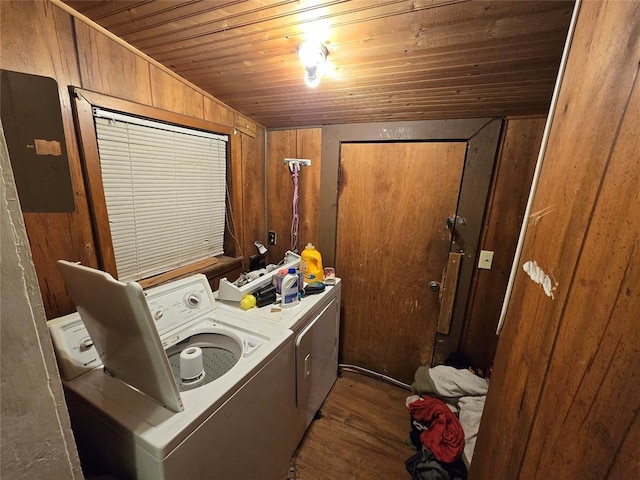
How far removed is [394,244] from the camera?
6.31 ft

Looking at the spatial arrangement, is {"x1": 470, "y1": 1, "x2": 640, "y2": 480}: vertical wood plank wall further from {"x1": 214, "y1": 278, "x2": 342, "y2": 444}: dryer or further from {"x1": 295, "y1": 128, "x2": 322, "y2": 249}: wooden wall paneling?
{"x1": 295, "y1": 128, "x2": 322, "y2": 249}: wooden wall paneling

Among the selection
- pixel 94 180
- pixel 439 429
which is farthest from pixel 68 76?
pixel 439 429

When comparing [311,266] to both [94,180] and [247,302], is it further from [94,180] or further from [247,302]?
[94,180]

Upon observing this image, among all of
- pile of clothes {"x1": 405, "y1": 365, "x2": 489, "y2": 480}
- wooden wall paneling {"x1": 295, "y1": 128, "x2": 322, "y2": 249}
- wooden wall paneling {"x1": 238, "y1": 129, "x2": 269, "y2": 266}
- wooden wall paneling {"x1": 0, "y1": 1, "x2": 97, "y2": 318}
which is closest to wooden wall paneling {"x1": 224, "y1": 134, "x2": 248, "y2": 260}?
wooden wall paneling {"x1": 238, "y1": 129, "x2": 269, "y2": 266}

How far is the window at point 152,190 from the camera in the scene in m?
1.20

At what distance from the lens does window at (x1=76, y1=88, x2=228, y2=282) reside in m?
1.20

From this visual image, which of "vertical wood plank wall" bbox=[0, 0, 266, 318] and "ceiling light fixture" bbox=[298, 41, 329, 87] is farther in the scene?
"ceiling light fixture" bbox=[298, 41, 329, 87]

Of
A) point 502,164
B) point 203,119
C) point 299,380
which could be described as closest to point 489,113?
point 502,164

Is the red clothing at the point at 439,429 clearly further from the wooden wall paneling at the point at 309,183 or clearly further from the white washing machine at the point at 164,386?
the wooden wall paneling at the point at 309,183

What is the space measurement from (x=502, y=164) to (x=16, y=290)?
6.67 ft

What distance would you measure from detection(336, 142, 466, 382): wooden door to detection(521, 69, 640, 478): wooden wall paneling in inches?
52.5

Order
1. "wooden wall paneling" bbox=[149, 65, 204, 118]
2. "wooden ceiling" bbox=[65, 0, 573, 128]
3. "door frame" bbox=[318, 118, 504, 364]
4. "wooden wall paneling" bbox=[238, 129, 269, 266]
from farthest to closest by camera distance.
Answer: "wooden wall paneling" bbox=[238, 129, 269, 266]
"door frame" bbox=[318, 118, 504, 364]
"wooden wall paneling" bbox=[149, 65, 204, 118]
"wooden ceiling" bbox=[65, 0, 573, 128]

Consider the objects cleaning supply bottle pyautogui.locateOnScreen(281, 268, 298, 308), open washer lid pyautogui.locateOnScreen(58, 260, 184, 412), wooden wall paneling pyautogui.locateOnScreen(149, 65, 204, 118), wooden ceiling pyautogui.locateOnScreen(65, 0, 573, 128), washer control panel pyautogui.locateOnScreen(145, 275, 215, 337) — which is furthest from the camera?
cleaning supply bottle pyautogui.locateOnScreen(281, 268, 298, 308)

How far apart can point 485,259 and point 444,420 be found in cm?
101
